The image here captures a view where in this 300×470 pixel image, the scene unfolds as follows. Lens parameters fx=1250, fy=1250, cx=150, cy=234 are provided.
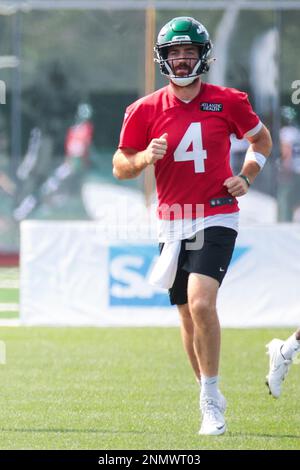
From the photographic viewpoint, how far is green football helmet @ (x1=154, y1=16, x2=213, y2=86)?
6816 millimetres

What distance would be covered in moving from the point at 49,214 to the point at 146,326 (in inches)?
302

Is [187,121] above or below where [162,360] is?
above

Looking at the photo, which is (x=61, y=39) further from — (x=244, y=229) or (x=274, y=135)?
(x=244, y=229)

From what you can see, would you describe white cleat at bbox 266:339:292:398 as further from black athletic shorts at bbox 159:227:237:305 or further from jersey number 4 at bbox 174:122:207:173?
jersey number 4 at bbox 174:122:207:173

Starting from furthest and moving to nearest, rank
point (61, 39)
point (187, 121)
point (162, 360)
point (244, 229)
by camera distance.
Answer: point (61, 39)
point (244, 229)
point (162, 360)
point (187, 121)

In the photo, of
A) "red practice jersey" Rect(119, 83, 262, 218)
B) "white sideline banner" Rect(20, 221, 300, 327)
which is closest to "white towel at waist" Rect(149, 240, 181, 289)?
"red practice jersey" Rect(119, 83, 262, 218)

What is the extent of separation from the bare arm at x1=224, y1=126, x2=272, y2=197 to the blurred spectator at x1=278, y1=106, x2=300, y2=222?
11.2 metres

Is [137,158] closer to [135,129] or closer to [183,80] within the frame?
[135,129]

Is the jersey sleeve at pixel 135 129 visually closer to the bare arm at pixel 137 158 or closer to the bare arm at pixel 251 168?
the bare arm at pixel 137 158

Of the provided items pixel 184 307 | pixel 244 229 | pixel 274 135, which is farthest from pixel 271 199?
pixel 184 307

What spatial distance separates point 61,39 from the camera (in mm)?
19469

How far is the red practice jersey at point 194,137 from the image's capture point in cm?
686

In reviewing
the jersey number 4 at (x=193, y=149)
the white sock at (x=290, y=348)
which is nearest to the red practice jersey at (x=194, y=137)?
the jersey number 4 at (x=193, y=149)

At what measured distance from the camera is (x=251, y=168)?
7059 mm
